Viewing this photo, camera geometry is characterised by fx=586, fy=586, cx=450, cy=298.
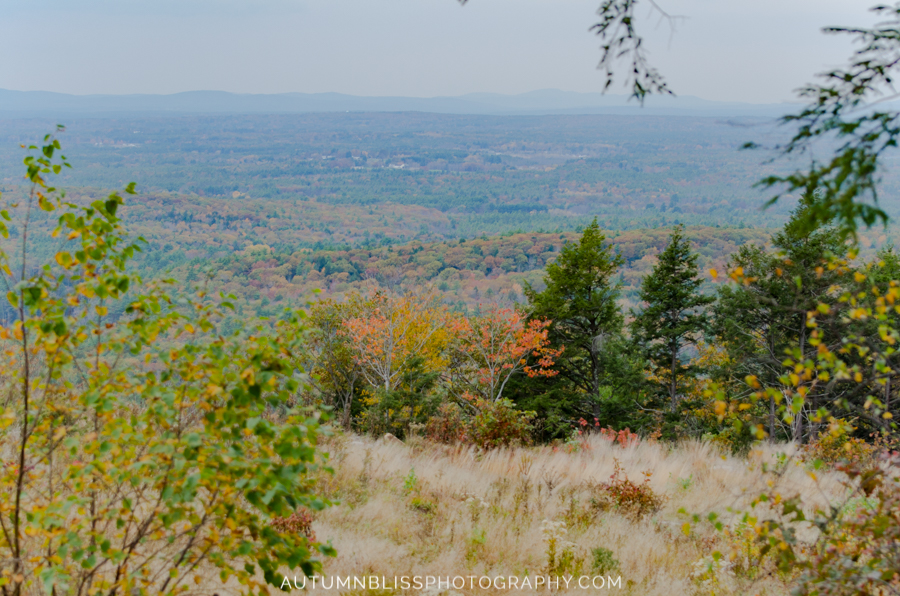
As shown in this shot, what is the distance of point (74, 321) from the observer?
87.7 inches

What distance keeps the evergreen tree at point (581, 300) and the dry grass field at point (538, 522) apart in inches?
413

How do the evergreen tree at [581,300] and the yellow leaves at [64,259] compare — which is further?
the evergreen tree at [581,300]

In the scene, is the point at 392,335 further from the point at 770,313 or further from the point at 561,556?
the point at 770,313

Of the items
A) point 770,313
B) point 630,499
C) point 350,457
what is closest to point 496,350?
point 350,457

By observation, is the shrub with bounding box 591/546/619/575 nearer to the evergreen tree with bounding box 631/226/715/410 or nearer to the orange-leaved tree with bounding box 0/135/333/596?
the orange-leaved tree with bounding box 0/135/333/596

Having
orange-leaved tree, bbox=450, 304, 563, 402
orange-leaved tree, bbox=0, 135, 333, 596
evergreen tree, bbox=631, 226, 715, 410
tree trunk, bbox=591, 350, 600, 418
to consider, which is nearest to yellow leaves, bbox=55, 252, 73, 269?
orange-leaved tree, bbox=0, 135, 333, 596

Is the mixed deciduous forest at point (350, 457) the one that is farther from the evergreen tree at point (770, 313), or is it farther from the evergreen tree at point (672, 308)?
the evergreen tree at point (672, 308)

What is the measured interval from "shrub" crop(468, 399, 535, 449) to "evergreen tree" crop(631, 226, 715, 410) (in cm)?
1441

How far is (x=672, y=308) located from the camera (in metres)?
22.5

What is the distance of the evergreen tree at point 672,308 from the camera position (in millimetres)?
21625

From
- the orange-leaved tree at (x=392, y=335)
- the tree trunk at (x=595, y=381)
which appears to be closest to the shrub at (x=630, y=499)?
the orange-leaved tree at (x=392, y=335)

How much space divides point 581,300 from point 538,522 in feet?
44.5

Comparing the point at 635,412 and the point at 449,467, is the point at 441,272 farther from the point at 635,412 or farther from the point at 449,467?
the point at 449,467

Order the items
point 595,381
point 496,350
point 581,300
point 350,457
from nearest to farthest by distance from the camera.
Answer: point 350,457
point 496,350
point 581,300
point 595,381
